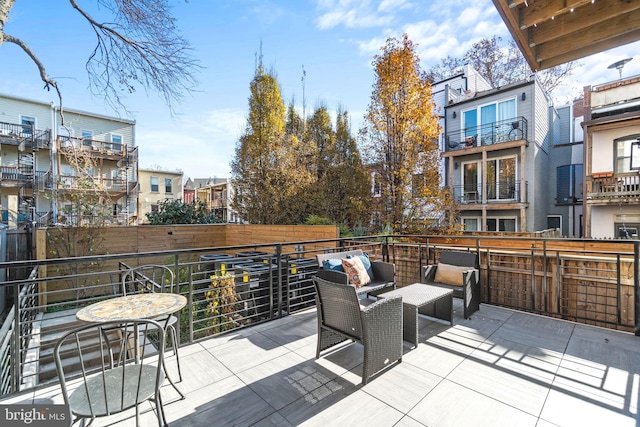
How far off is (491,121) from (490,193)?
2834mm

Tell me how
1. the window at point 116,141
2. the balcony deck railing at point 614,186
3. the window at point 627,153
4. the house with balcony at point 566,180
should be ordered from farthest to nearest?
the window at point 116,141
the house with balcony at point 566,180
the window at point 627,153
the balcony deck railing at point 614,186

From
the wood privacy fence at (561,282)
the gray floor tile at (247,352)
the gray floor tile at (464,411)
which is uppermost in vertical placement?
the wood privacy fence at (561,282)

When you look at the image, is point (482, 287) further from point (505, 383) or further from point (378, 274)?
point (505, 383)

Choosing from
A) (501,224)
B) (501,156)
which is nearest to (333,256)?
(501,224)

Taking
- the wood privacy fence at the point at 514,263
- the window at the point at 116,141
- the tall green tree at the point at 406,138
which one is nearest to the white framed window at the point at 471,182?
the wood privacy fence at the point at 514,263

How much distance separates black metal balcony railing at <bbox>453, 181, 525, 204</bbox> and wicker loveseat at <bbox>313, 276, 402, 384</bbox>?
9.65m

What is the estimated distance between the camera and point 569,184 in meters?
11.6

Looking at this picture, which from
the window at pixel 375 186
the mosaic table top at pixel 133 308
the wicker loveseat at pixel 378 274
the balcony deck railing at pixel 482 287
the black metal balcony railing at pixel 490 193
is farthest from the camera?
the black metal balcony railing at pixel 490 193

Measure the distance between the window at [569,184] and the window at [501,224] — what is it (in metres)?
2.59

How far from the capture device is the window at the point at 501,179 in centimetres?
Result: 1091

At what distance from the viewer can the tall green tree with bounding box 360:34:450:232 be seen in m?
7.18

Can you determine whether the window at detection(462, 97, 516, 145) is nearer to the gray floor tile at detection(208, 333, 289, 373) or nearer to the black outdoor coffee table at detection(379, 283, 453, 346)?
the black outdoor coffee table at detection(379, 283, 453, 346)

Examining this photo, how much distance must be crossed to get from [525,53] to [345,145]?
9127 mm

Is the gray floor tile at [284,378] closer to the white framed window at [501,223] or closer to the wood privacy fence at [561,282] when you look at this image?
the wood privacy fence at [561,282]
